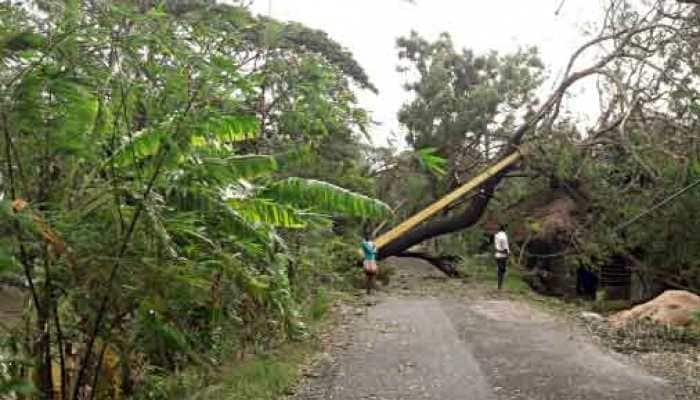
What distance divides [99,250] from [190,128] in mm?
950

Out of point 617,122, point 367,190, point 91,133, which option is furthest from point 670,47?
point 91,133

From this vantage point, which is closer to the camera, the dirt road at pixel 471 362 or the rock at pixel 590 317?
the dirt road at pixel 471 362

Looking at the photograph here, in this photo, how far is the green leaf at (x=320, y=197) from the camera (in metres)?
7.11

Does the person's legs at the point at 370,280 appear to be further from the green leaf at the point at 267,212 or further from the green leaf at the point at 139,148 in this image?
the green leaf at the point at 139,148

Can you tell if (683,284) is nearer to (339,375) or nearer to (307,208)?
(339,375)

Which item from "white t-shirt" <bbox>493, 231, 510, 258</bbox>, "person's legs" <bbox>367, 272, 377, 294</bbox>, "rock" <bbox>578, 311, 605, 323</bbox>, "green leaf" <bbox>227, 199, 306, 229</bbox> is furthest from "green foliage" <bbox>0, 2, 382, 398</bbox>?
"white t-shirt" <bbox>493, 231, 510, 258</bbox>

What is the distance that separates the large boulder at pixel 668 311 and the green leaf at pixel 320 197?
580 centimetres

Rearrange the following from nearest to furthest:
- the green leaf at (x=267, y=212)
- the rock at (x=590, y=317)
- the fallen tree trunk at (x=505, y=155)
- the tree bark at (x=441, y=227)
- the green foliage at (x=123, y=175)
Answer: the green foliage at (x=123, y=175) → the green leaf at (x=267, y=212) → the rock at (x=590, y=317) → the fallen tree trunk at (x=505, y=155) → the tree bark at (x=441, y=227)

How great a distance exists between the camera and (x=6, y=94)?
4.50 m

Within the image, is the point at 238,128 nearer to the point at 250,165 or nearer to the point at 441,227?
the point at 250,165

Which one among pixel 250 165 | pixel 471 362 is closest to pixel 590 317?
pixel 471 362

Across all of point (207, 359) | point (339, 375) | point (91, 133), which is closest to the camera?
point (91, 133)

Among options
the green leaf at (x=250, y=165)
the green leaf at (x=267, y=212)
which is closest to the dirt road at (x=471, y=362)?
the green leaf at (x=267, y=212)

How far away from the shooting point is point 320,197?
23.4ft
